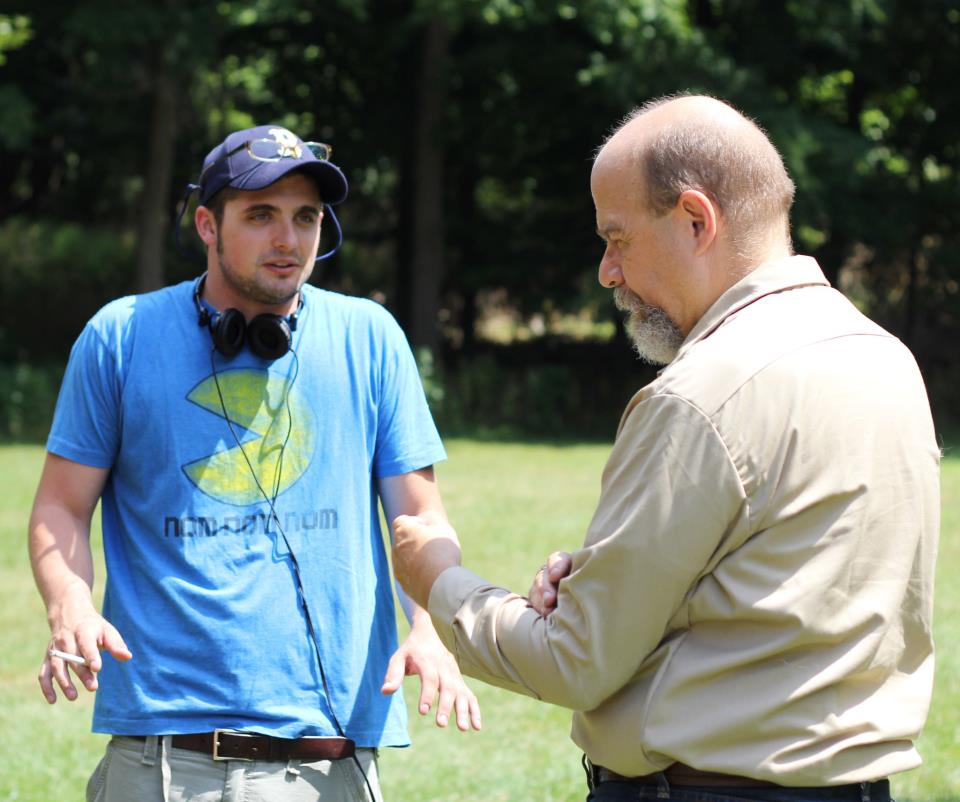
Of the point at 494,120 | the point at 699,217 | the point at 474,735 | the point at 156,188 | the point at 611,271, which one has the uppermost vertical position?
the point at 494,120

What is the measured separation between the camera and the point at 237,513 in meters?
3.08

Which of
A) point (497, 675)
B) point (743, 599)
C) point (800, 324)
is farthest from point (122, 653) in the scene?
point (800, 324)

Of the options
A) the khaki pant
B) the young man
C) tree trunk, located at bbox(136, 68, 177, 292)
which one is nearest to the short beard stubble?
the young man

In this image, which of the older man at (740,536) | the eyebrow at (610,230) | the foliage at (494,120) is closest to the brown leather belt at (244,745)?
the older man at (740,536)

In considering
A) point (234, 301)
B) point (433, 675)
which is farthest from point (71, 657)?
point (234, 301)

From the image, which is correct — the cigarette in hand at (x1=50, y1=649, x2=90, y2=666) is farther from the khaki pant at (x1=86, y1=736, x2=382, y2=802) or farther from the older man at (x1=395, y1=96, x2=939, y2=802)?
the older man at (x1=395, y1=96, x2=939, y2=802)

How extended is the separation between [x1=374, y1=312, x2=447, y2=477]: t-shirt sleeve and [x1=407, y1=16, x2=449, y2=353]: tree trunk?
20592 mm

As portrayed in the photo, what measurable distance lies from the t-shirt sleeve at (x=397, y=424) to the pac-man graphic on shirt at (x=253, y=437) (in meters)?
0.20

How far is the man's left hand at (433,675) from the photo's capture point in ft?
9.90

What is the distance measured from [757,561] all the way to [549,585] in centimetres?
38

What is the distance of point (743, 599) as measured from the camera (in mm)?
2111

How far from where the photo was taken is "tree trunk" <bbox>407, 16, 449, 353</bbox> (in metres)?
23.8

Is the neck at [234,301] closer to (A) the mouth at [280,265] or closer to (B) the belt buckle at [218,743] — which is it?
(A) the mouth at [280,265]

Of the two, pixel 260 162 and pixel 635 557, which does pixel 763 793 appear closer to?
pixel 635 557
